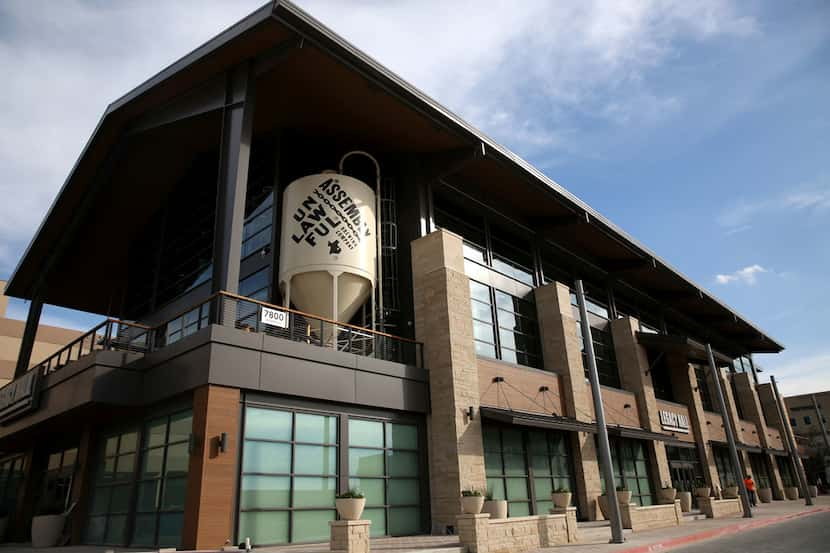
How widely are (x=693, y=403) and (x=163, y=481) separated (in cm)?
3244

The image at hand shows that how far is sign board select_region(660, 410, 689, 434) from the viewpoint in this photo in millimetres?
34009

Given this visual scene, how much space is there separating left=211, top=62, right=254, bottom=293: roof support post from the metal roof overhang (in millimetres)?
1145

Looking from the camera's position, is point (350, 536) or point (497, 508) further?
point (497, 508)

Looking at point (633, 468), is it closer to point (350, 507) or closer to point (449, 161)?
point (449, 161)

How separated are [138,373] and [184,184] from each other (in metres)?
15.3

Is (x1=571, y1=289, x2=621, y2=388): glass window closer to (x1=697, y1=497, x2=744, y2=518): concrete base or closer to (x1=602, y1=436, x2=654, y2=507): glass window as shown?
(x1=602, y1=436, x2=654, y2=507): glass window

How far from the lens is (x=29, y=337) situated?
1276 inches

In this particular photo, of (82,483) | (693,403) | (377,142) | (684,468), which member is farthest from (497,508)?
(693,403)

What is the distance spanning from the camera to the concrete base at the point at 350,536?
41.1ft

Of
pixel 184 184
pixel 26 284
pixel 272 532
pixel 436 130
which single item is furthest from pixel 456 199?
pixel 26 284

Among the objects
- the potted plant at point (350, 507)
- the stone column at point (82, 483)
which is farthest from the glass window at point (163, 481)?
the potted plant at point (350, 507)

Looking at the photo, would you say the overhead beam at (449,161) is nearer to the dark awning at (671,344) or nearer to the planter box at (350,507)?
the planter box at (350,507)

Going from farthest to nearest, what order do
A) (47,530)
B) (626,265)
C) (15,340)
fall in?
(15,340) < (626,265) < (47,530)

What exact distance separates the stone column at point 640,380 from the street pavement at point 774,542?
915cm
